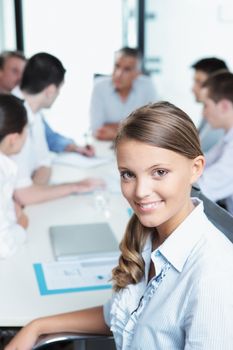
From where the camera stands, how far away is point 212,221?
3.84 feet

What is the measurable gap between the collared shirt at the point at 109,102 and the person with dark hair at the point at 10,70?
658mm

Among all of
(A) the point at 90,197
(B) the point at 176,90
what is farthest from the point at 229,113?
(B) the point at 176,90

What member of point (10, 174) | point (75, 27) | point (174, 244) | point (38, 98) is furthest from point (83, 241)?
point (75, 27)

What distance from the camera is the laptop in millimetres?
1648

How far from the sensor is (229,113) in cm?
251

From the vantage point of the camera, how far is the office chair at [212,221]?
3.64 feet

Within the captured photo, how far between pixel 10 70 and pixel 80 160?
1.06 m

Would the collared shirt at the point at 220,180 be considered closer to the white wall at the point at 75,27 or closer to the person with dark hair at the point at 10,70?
the person with dark hair at the point at 10,70

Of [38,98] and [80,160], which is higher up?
[38,98]

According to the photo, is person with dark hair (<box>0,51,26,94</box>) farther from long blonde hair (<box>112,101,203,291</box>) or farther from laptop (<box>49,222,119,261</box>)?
long blonde hair (<box>112,101,203,291</box>)

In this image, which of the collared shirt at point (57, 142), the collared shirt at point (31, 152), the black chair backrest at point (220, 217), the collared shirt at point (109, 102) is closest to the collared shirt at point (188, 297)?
the black chair backrest at point (220, 217)

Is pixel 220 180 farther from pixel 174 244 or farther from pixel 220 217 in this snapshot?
pixel 174 244

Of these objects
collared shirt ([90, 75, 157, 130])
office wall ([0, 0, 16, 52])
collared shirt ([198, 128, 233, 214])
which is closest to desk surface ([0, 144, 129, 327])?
collared shirt ([198, 128, 233, 214])

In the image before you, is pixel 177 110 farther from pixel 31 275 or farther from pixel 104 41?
pixel 104 41
